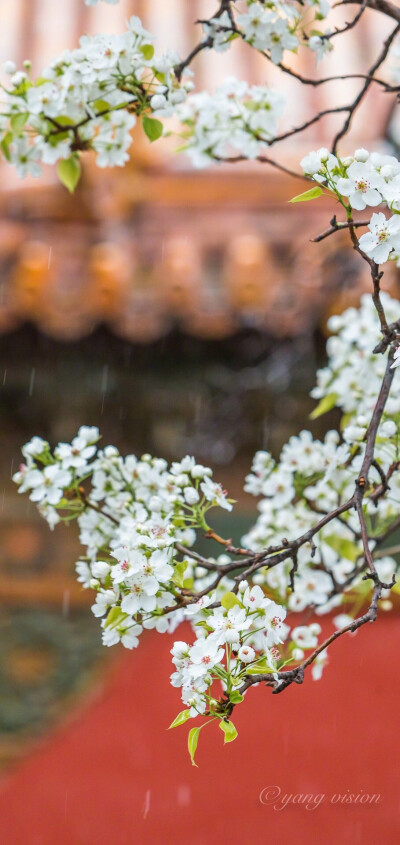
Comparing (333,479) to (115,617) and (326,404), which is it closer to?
(326,404)

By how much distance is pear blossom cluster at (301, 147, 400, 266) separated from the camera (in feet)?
1.86

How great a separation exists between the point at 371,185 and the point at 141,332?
109cm

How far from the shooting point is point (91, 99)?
879mm

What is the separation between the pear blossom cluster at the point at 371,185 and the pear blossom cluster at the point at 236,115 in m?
0.45

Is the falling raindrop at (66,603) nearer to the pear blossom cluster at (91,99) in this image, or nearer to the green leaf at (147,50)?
the pear blossom cluster at (91,99)

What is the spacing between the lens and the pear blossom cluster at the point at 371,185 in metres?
0.57

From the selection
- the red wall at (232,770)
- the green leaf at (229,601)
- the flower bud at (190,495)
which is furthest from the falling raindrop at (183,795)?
the green leaf at (229,601)

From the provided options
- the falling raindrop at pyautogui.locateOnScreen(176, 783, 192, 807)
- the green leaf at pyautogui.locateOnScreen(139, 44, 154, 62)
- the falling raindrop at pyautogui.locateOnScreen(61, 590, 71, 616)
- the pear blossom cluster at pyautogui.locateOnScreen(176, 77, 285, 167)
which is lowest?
the falling raindrop at pyautogui.locateOnScreen(176, 783, 192, 807)

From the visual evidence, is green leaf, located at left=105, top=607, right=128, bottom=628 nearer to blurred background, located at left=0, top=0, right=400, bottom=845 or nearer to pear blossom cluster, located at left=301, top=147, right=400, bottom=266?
pear blossom cluster, located at left=301, top=147, right=400, bottom=266

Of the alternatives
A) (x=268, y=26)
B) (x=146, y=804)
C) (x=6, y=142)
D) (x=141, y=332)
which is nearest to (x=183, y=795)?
(x=146, y=804)

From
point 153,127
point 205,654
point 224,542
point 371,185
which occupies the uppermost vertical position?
point 153,127

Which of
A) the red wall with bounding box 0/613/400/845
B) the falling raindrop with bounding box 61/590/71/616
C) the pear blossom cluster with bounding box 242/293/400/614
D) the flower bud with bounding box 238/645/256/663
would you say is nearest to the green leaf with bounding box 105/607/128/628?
the flower bud with bounding box 238/645/256/663

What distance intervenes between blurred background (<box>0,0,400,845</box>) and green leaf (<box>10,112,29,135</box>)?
75 cm

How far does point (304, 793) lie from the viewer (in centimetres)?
152
